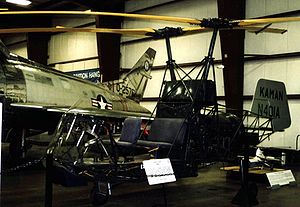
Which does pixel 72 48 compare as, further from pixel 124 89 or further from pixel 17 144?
pixel 17 144

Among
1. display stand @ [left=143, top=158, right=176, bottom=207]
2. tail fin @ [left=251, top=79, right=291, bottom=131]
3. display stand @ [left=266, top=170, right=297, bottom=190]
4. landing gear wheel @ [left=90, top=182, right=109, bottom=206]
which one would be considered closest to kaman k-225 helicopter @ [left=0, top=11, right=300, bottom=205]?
landing gear wheel @ [left=90, top=182, right=109, bottom=206]

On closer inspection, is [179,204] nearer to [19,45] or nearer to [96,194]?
[96,194]

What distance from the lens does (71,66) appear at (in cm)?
2170

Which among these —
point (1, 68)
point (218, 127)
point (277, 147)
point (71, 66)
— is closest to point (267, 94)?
point (218, 127)

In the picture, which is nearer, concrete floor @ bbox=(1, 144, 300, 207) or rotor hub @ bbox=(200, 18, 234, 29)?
rotor hub @ bbox=(200, 18, 234, 29)

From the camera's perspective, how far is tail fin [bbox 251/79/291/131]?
21.8ft

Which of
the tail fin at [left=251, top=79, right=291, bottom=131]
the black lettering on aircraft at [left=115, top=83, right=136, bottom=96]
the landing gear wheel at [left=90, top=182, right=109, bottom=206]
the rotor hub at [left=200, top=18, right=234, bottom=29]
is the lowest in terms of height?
the landing gear wheel at [left=90, top=182, right=109, bottom=206]

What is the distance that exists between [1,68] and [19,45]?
61.1 ft

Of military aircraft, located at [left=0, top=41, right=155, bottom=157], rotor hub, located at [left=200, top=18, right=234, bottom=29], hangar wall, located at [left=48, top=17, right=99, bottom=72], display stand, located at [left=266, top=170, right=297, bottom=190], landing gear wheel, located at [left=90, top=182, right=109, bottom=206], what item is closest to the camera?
rotor hub, located at [left=200, top=18, right=234, bottom=29]

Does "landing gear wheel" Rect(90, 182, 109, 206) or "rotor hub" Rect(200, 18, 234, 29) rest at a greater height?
"rotor hub" Rect(200, 18, 234, 29)

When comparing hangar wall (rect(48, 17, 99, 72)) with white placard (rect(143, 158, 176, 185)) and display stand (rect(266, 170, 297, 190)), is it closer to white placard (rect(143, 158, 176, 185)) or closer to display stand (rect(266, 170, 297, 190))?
display stand (rect(266, 170, 297, 190))

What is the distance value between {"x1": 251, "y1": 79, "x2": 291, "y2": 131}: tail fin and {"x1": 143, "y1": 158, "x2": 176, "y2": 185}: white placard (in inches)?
121

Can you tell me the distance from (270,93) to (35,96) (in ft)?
15.7

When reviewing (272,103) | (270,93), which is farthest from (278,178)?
(270,93)
